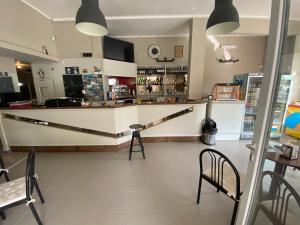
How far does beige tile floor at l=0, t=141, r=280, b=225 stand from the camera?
5.48 feet

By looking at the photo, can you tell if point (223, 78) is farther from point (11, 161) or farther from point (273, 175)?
point (11, 161)

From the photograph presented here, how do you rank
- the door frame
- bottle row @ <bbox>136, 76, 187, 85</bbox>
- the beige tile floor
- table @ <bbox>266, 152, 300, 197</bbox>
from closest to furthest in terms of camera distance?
the door frame
table @ <bbox>266, 152, 300, 197</bbox>
the beige tile floor
bottle row @ <bbox>136, 76, 187, 85</bbox>

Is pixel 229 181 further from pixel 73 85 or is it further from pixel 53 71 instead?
pixel 53 71

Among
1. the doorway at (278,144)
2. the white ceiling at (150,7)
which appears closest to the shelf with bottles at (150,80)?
the white ceiling at (150,7)

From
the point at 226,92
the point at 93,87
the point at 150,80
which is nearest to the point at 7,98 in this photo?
the point at 93,87

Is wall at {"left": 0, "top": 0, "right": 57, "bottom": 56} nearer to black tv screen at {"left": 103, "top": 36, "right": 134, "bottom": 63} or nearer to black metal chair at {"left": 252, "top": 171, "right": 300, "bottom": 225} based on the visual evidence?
black tv screen at {"left": 103, "top": 36, "right": 134, "bottom": 63}

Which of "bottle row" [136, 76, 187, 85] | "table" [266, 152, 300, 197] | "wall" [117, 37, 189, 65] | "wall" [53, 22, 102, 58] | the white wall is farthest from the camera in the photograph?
"bottle row" [136, 76, 187, 85]

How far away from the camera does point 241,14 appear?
3.70 meters

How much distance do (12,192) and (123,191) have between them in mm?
1241

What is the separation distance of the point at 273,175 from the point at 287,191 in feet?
0.41

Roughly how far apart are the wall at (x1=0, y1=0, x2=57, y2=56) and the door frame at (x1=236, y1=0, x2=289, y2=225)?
13.4 feet

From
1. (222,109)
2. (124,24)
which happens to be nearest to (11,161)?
(124,24)

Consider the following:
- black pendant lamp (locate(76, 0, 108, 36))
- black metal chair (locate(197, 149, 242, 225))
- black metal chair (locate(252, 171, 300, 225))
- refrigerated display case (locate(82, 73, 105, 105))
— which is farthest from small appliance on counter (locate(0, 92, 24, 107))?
black metal chair (locate(252, 171, 300, 225))

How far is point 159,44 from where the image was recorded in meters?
5.18
